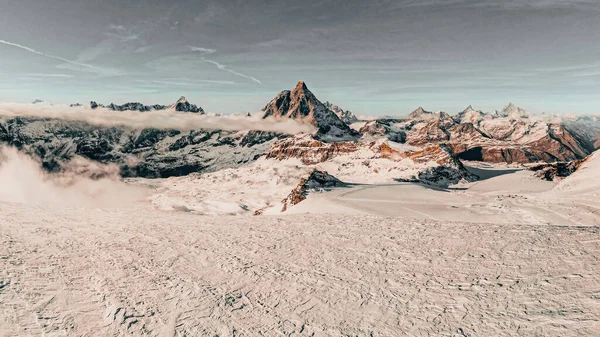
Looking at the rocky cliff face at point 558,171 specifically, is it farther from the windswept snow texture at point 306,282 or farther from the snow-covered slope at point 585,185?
the windswept snow texture at point 306,282

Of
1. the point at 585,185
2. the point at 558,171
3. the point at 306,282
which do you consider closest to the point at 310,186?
the point at 585,185

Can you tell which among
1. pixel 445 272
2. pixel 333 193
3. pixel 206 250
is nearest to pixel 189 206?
pixel 333 193

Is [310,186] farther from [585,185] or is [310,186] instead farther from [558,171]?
[558,171]

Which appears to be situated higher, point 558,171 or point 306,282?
point 306,282

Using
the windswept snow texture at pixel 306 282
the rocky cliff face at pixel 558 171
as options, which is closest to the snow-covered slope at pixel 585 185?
the windswept snow texture at pixel 306 282

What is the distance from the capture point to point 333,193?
61500mm

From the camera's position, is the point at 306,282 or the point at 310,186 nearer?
the point at 306,282

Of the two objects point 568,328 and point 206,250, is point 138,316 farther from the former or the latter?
point 568,328

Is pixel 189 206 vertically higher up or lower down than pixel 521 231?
lower down

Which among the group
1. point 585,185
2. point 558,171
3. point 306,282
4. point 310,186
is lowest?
point 310,186

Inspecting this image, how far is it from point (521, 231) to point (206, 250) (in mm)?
19858

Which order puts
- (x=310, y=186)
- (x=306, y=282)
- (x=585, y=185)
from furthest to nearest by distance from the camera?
(x=310, y=186) < (x=585, y=185) < (x=306, y=282)

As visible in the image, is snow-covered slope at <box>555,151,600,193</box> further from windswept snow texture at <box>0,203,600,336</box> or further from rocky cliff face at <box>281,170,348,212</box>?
rocky cliff face at <box>281,170,348,212</box>

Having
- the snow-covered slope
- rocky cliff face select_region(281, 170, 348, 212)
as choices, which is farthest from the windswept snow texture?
rocky cliff face select_region(281, 170, 348, 212)
